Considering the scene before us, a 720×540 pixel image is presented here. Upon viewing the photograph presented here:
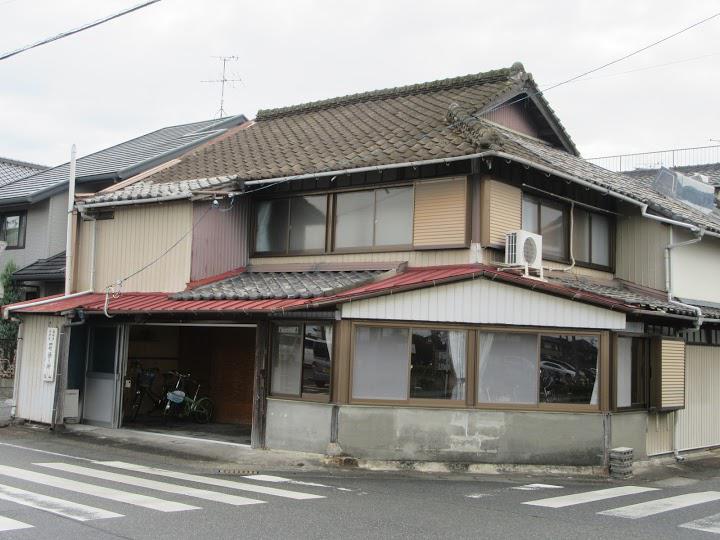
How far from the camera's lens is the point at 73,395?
56.5 feet

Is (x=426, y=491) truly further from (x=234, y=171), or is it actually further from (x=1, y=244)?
(x=1, y=244)

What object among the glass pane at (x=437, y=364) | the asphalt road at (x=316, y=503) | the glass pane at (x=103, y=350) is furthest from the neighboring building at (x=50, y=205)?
the glass pane at (x=437, y=364)

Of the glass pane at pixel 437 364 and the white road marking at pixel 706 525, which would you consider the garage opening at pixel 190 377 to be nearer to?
the glass pane at pixel 437 364

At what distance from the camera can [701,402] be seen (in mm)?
16781

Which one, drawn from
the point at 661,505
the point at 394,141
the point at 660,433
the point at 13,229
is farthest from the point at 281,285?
the point at 13,229

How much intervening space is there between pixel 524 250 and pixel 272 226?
5.69 metres

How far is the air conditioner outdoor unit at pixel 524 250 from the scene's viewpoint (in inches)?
545

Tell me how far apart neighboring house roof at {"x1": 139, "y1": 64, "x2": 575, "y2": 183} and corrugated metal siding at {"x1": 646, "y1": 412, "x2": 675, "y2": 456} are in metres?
6.58

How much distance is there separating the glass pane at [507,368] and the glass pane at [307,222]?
435 cm

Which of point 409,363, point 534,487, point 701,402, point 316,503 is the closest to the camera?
point 316,503

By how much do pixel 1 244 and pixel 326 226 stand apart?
36.1ft

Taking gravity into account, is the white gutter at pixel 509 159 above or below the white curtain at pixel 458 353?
above

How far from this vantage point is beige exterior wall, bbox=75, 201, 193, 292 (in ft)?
53.1

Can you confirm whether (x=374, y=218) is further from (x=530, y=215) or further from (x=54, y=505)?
(x=54, y=505)
